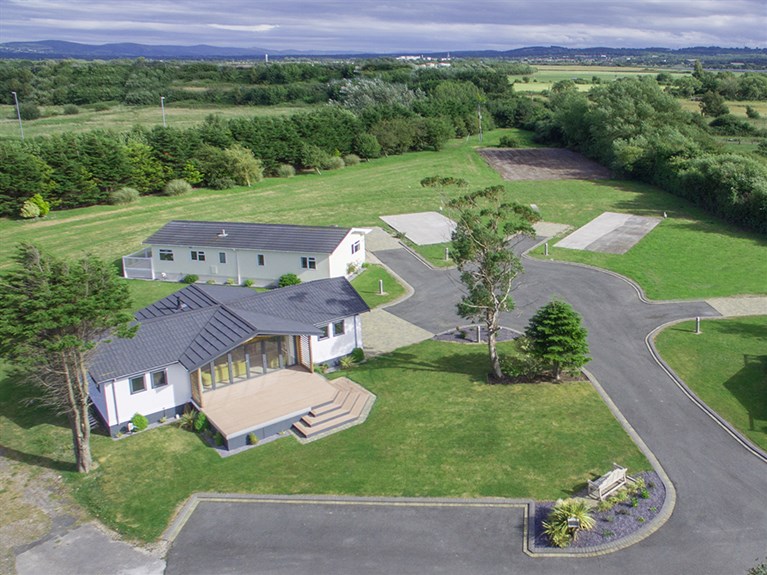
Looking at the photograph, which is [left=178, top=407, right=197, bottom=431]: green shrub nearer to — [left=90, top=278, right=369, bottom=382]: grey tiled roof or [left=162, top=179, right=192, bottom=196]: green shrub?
[left=90, top=278, right=369, bottom=382]: grey tiled roof

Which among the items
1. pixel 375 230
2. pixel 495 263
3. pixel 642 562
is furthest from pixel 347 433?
pixel 375 230

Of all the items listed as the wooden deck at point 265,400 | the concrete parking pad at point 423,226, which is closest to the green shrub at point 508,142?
the concrete parking pad at point 423,226

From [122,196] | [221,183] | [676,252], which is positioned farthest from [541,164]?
[122,196]

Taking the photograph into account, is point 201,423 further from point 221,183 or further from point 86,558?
point 221,183

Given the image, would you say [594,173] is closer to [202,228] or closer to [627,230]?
[627,230]

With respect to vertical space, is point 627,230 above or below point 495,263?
below

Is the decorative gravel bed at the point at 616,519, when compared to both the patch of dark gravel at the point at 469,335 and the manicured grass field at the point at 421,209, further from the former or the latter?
the manicured grass field at the point at 421,209

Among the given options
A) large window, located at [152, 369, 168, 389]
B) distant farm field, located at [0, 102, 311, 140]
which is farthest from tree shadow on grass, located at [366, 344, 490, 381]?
distant farm field, located at [0, 102, 311, 140]
